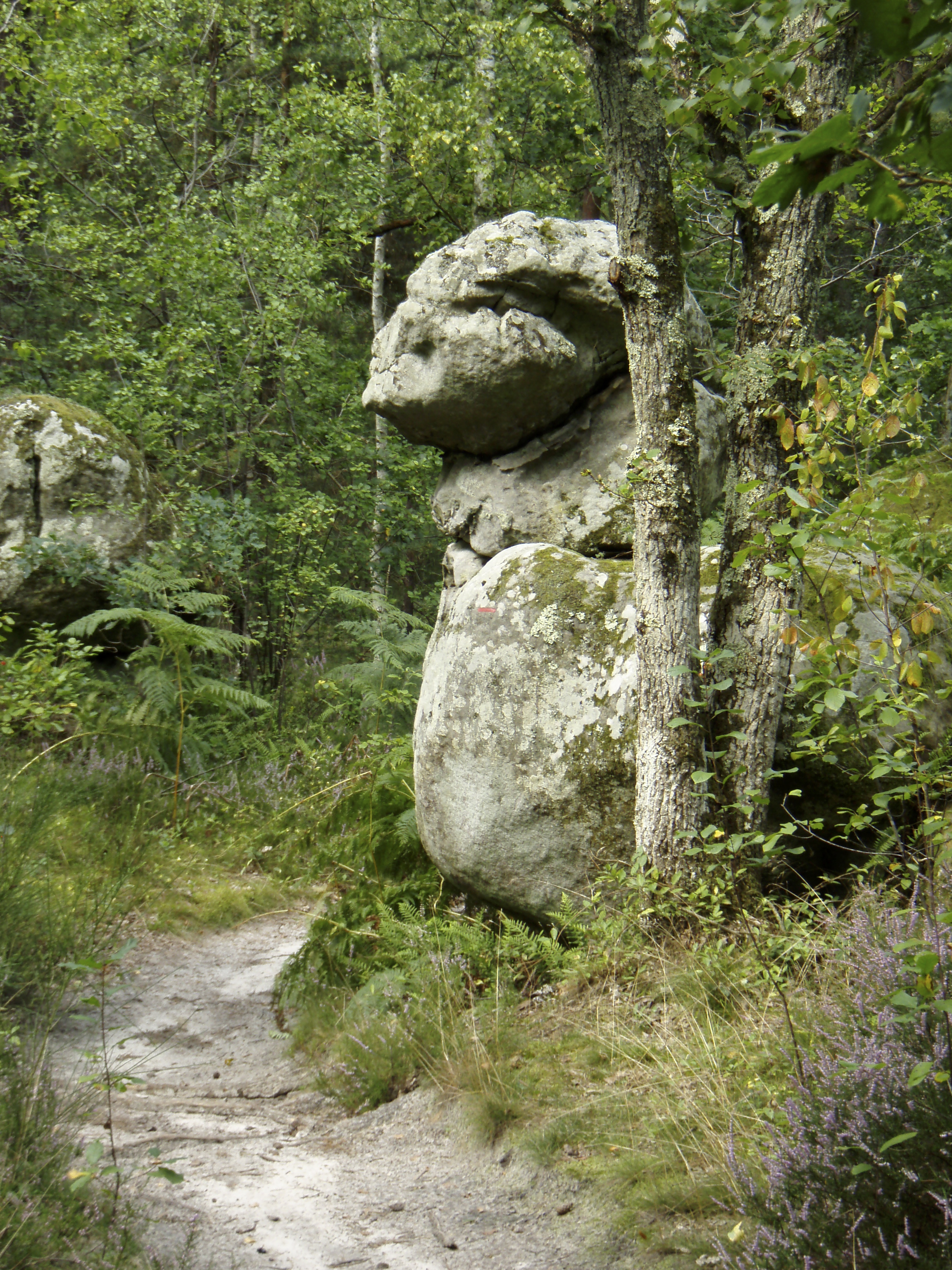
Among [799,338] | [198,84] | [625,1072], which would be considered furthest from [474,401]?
[198,84]

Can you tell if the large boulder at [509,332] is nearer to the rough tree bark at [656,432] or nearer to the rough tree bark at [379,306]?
the rough tree bark at [656,432]

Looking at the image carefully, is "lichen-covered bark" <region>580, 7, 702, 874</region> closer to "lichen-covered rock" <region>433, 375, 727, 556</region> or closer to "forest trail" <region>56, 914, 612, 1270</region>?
"lichen-covered rock" <region>433, 375, 727, 556</region>

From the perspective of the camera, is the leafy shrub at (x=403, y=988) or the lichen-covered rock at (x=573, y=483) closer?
the leafy shrub at (x=403, y=988)

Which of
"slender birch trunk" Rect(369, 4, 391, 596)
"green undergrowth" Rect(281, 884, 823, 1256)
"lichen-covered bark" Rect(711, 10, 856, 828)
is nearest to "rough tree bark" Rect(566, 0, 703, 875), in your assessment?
"lichen-covered bark" Rect(711, 10, 856, 828)

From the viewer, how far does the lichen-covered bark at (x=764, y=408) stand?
3705 mm

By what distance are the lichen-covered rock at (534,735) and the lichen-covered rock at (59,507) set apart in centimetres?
452

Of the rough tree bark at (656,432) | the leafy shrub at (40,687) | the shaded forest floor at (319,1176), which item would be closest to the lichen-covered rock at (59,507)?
the leafy shrub at (40,687)

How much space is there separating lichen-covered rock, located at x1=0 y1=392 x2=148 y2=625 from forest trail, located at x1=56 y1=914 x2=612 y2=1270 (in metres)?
4.04

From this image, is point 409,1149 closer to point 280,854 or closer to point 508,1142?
point 508,1142

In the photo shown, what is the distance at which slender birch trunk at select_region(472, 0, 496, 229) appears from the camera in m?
10.1

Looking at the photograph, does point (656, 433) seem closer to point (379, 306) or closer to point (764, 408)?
point (764, 408)

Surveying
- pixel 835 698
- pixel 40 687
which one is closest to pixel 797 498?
pixel 835 698

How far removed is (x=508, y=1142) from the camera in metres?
3.27

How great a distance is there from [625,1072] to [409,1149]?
92 cm
